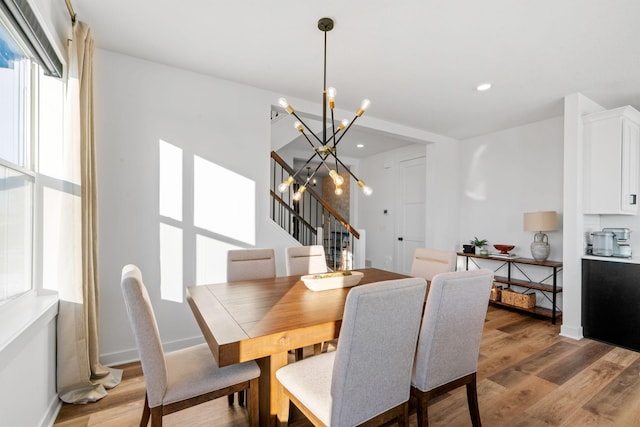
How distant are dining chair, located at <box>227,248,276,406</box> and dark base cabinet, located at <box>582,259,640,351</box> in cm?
331

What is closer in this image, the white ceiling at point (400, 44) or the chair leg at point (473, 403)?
the chair leg at point (473, 403)

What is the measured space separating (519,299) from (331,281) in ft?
10.4

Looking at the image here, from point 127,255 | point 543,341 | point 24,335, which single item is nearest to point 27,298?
point 24,335

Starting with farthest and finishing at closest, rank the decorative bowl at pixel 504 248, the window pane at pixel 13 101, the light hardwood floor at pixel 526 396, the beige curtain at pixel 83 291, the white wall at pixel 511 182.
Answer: the decorative bowl at pixel 504 248
the white wall at pixel 511 182
the beige curtain at pixel 83 291
the light hardwood floor at pixel 526 396
the window pane at pixel 13 101

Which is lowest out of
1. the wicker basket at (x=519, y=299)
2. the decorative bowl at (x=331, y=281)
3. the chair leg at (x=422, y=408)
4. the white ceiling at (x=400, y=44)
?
the wicker basket at (x=519, y=299)

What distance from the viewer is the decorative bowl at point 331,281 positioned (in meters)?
2.03

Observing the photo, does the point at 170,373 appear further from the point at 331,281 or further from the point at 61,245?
the point at 61,245

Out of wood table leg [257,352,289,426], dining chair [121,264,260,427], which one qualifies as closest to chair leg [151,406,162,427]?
dining chair [121,264,260,427]

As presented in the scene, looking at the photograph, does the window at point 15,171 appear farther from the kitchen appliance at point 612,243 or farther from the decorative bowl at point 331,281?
the kitchen appliance at point 612,243

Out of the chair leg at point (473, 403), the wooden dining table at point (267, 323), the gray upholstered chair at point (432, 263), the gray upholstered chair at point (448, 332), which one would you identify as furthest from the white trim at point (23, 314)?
the gray upholstered chair at point (432, 263)

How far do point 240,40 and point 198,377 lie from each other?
2.31 metres

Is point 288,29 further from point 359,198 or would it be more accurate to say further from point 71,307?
point 359,198

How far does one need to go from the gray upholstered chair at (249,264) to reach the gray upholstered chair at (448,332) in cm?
146

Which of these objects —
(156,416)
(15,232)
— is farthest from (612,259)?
(15,232)
